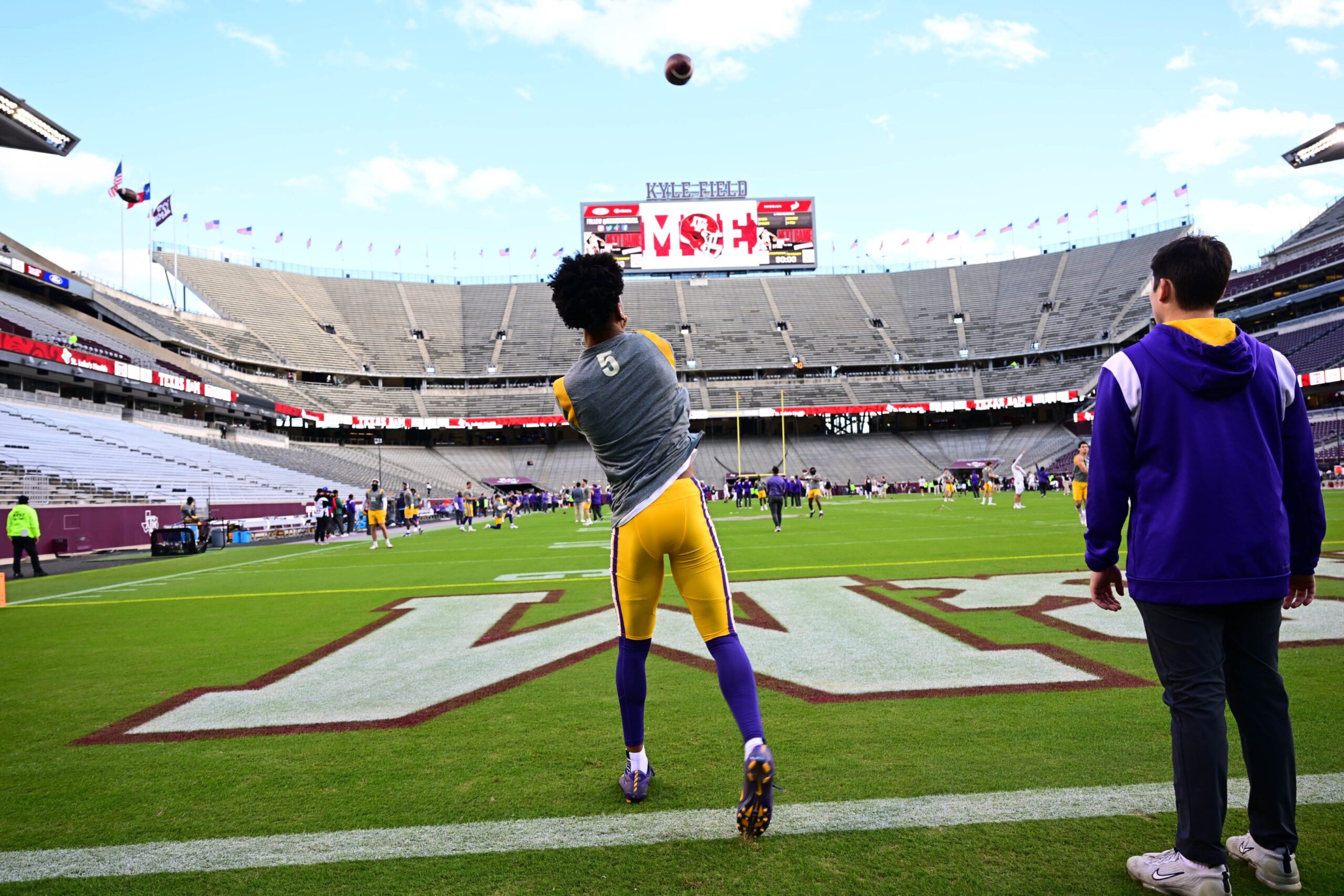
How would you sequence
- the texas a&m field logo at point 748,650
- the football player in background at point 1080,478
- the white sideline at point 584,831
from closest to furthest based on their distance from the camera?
1. the white sideline at point 584,831
2. the texas a&m field logo at point 748,650
3. the football player in background at point 1080,478

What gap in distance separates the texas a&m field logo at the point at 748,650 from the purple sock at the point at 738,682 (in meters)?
1.35

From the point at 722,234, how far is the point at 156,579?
60.0 m

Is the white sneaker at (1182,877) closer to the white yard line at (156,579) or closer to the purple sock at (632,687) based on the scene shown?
the purple sock at (632,687)

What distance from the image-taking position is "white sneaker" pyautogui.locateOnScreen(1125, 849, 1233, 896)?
2160 mm

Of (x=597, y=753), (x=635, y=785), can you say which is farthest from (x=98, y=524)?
(x=635, y=785)

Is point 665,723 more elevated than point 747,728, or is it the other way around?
point 747,728

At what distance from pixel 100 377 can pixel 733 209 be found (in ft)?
158

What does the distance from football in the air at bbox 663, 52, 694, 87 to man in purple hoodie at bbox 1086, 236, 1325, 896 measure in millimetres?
15068

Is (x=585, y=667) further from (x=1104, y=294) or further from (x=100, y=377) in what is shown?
(x=1104, y=294)

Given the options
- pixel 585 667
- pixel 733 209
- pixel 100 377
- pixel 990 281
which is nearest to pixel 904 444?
pixel 990 281

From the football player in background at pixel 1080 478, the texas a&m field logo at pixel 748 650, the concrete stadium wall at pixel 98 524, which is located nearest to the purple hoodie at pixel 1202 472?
the texas a&m field logo at pixel 748 650

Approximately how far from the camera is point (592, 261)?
320cm

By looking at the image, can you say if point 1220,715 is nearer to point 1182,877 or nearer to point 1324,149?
point 1182,877

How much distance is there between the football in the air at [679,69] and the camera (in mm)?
A: 15836
